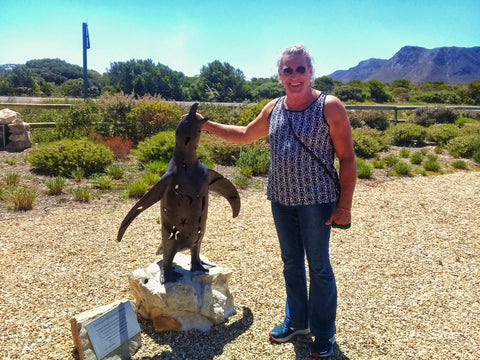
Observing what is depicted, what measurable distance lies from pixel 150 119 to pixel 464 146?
32.4ft

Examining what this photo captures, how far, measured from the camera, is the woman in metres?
2.29

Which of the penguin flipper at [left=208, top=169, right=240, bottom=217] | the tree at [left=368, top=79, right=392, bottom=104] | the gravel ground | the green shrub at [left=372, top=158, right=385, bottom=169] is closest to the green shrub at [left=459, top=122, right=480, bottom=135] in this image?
the green shrub at [left=372, top=158, right=385, bottom=169]

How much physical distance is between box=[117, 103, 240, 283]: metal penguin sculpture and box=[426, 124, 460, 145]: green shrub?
41.4 feet

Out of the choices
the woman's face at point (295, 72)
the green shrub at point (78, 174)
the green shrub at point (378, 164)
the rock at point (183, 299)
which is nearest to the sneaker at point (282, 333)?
the rock at point (183, 299)

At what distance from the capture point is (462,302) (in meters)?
3.51

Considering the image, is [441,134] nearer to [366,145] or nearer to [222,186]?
[366,145]

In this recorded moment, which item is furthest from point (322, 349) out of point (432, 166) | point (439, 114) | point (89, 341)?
point (439, 114)

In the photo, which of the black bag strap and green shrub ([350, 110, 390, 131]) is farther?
green shrub ([350, 110, 390, 131])

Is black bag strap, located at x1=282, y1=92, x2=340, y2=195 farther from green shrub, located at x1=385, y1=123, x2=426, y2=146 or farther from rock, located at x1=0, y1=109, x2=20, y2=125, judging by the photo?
green shrub, located at x1=385, y1=123, x2=426, y2=146

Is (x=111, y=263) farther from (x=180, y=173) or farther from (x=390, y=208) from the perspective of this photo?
(x=390, y=208)

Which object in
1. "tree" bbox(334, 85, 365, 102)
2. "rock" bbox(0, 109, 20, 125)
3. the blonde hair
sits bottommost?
"rock" bbox(0, 109, 20, 125)

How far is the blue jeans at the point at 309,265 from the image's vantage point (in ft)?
7.80

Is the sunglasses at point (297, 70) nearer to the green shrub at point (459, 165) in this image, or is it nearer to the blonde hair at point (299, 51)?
the blonde hair at point (299, 51)

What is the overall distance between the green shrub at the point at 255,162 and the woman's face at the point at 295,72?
6.15 m
